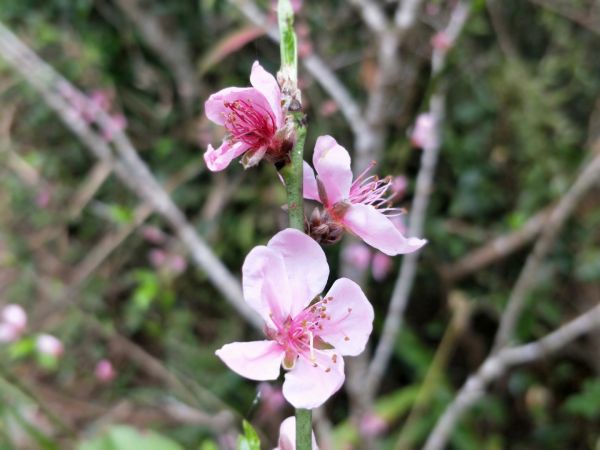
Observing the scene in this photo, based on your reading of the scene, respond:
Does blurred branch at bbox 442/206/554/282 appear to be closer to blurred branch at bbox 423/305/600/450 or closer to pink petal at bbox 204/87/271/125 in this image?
blurred branch at bbox 423/305/600/450

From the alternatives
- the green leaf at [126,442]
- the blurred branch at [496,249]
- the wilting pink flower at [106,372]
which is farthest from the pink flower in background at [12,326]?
the blurred branch at [496,249]

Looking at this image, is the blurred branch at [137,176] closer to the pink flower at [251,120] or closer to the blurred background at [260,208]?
the blurred background at [260,208]

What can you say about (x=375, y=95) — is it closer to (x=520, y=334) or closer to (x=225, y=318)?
(x=520, y=334)

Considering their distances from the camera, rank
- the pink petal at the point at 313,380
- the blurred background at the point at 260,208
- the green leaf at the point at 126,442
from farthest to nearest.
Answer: the blurred background at the point at 260,208, the green leaf at the point at 126,442, the pink petal at the point at 313,380

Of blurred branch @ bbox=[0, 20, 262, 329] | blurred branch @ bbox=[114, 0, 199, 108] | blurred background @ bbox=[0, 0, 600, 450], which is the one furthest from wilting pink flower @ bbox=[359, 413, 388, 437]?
blurred branch @ bbox=[114, 0, 199, 108]

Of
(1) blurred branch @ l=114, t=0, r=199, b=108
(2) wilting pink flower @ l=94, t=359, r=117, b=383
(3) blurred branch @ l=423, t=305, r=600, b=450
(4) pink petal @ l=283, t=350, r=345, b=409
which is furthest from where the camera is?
(1) blurred branch @ l=114, t=0, r=199, b=108

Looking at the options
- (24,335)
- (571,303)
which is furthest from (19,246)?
(571,303)

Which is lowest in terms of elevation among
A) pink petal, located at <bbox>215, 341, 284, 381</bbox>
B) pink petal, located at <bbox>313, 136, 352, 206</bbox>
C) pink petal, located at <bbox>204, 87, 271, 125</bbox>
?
pink petal, located at <bbox>215, 341, 284, 381</bbox>
